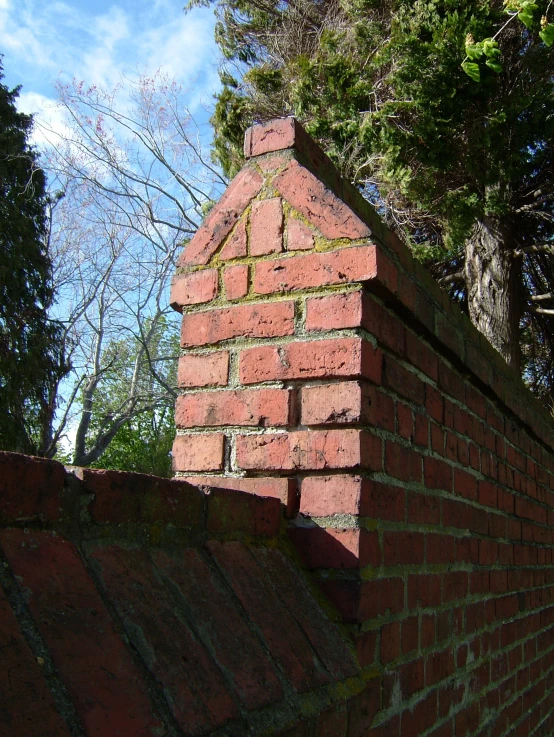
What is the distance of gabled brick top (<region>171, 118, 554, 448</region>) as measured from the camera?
1.63 meters

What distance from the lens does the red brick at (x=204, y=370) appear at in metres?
1.72

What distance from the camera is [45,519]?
38.8 inches

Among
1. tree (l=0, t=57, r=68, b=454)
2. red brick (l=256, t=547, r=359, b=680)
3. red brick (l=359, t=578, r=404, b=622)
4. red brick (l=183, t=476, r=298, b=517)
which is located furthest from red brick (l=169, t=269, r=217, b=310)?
tree (l=0, t=57, r=68, b=454)

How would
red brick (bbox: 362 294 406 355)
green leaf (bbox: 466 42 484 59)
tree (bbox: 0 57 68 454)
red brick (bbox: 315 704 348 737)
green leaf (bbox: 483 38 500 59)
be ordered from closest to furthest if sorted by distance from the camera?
red brick (bbox: 315 704 348 737) < red brick (bbox: 362 294 406 355) < green leaf (bbox: 483 38 500 59) < green leaf (bbox: 466 42 484 59) < tree (bbox: 0 57 68 454)

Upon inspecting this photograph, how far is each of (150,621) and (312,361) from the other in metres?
0.75

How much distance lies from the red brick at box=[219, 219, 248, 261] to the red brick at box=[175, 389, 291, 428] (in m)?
0.35

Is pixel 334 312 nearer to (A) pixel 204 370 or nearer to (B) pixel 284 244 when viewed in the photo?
(B) pixel 284 244

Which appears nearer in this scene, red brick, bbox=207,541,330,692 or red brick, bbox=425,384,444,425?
red brick, bbox=207,541,330,692

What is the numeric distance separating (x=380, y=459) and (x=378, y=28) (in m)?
7.48

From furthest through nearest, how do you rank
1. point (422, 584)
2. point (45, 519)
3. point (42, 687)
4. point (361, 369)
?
point (422, 584)
point (361, 369)
point (45, 519)
point (42, 687)

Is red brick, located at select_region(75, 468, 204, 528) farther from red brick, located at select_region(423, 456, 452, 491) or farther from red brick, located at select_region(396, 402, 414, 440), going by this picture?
red brick, located at select_region(423, 456, 452, 491)

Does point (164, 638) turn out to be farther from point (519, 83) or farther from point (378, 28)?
point (378, 28)

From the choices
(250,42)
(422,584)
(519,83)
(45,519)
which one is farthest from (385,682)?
(250,42)

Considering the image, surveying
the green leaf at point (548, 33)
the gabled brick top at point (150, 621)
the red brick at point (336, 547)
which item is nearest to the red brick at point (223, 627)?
the gabled brick top at point (150, 621)
